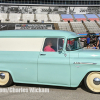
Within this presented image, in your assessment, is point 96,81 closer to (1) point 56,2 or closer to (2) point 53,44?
(2) point 53,44

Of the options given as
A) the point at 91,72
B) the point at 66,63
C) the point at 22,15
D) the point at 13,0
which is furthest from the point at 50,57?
the point at 13,0

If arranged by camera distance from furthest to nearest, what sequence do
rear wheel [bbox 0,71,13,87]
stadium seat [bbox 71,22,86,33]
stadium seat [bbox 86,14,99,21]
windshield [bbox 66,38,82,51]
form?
stadium seat [bbox 86,14,99,21], stadium seat [bbox 71,22,86,33], rear wheel [bbox 0,71,13,87], windshield [bbox 66,38,82,51]

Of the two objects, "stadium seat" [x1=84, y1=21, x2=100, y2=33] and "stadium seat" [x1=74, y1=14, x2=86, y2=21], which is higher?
"stadium seat" [x1=74, y1=14, x2=86, y2=21]

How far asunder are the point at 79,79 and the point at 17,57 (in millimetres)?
2133

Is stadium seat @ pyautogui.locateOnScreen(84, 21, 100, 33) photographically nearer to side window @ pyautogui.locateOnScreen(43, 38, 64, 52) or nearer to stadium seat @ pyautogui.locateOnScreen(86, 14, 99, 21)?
stadium seat @ pyautogui.locateOnScreen(86, 14, 99, 21)

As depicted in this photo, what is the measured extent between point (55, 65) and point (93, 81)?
124 centimetres

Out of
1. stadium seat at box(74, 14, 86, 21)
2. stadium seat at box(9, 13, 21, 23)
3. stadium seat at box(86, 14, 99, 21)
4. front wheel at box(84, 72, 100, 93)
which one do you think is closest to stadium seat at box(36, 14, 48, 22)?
stadium seat at box(9, 13, 21, 23)

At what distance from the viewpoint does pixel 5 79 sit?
499cm

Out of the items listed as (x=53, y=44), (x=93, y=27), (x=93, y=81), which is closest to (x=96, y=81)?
(x=93, y=81)

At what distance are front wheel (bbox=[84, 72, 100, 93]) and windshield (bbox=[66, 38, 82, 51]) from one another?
985 millimetres

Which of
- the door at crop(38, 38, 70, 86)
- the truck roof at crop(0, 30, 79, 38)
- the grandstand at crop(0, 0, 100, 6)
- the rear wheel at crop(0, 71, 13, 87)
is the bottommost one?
the rear wheel at crop(0, 71, 13, 87)

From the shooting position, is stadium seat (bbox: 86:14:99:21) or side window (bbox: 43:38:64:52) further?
stadium seat (bbox: 86:14:99:21)

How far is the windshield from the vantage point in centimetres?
461

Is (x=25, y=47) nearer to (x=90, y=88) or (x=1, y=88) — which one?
(x=1, y=88)
